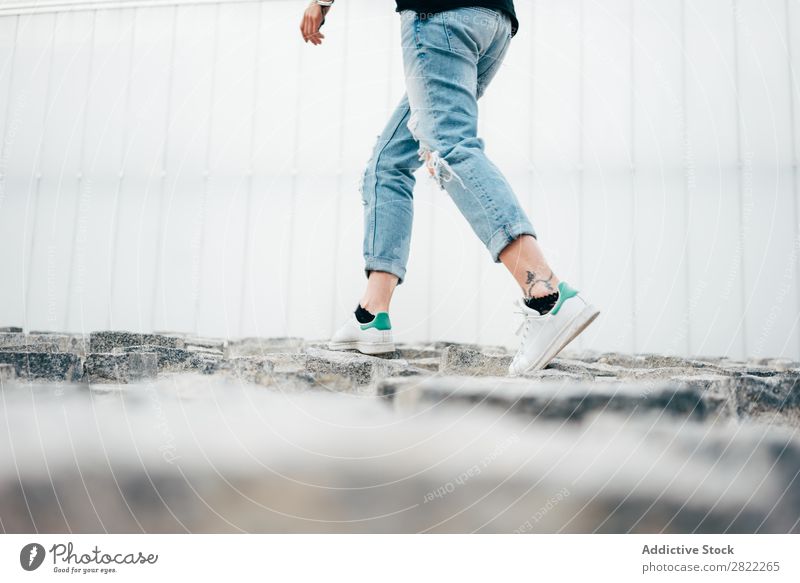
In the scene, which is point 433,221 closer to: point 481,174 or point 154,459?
point 481,174

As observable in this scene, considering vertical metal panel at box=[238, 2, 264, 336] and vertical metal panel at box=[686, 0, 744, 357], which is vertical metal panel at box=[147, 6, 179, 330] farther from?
vertical metal panel at box=[686, 0, 744, 357]

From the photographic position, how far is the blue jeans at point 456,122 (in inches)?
29.9

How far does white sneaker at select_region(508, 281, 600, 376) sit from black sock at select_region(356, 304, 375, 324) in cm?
23

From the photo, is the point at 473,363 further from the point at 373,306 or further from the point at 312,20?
the point at 312,20

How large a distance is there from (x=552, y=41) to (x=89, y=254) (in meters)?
0.83

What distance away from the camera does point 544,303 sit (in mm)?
742

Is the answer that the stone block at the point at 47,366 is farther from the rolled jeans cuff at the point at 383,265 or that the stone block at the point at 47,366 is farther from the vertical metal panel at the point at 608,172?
the vertical metal panel at the point at 608,172

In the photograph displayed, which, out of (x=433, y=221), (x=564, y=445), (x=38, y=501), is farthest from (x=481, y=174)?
(x=38, y=501)

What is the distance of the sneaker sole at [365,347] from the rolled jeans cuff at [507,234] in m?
0.23

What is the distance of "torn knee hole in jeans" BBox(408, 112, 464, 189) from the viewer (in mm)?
785

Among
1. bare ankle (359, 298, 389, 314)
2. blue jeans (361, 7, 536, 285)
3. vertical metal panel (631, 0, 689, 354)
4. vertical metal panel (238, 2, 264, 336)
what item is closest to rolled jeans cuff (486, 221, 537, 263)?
blue jeans (361, 7, 536, 285)

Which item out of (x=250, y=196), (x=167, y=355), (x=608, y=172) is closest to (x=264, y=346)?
(x=167, y=355)

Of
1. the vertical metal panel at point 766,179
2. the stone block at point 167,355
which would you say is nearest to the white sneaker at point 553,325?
the vertical metal panel at point 766,179

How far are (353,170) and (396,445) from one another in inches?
18.4
